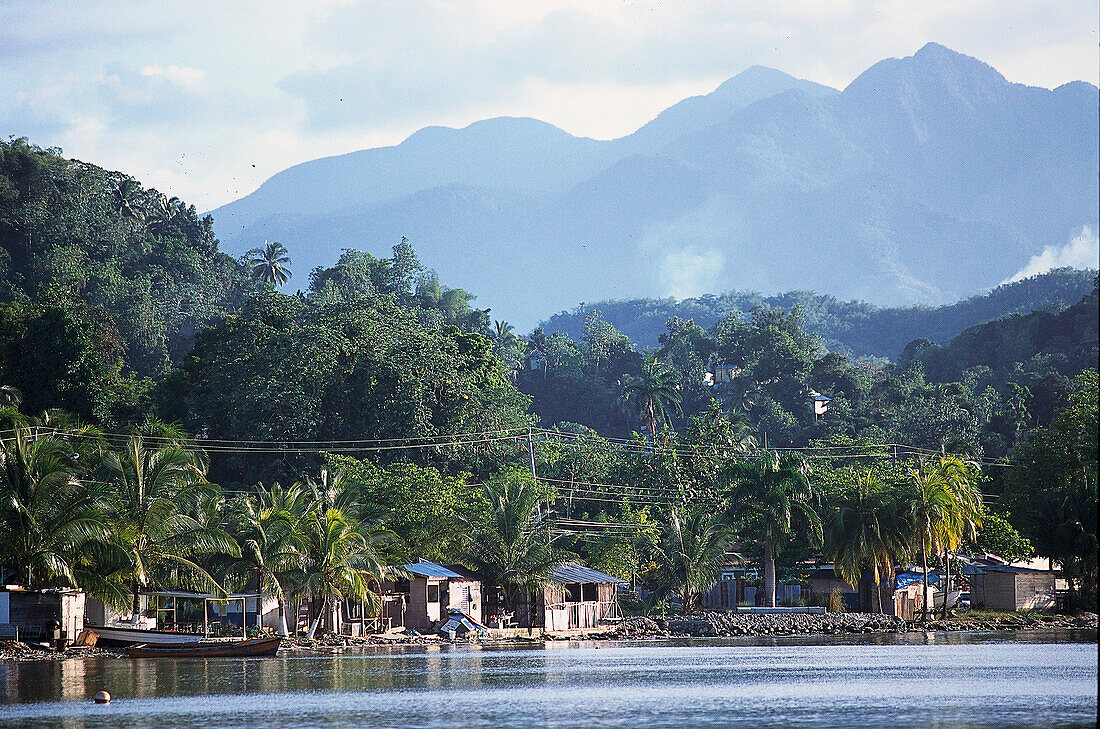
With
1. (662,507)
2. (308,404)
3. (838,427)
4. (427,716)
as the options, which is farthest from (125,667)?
(838,427)

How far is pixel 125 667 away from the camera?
1561 inches

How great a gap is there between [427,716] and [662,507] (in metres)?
43.9

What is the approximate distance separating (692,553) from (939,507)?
37.4 ft

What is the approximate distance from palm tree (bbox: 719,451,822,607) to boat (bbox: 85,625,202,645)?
2729 cm

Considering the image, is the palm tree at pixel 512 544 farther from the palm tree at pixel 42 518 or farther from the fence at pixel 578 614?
the palm tree at pixel 42 518

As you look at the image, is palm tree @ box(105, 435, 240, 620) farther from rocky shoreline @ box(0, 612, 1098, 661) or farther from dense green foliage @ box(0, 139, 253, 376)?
dense green foliage @ box(0, 139, 253, 376)

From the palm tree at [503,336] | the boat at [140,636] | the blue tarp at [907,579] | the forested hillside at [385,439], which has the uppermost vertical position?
the palm tree at [503,336]

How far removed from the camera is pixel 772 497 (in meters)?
60.1

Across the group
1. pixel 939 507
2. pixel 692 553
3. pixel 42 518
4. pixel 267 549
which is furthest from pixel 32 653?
pixel 939 507

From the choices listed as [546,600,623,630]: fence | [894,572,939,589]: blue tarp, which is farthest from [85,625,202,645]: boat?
[894,572,939,589]: blue tarp

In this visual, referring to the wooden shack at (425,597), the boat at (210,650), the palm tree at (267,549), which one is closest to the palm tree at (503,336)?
the wooden shack at (425,597)

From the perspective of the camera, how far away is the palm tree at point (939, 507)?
57.2 m

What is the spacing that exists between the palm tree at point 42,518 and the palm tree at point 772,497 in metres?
30.2

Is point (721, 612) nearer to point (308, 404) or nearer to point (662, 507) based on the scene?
point (662, 507)
